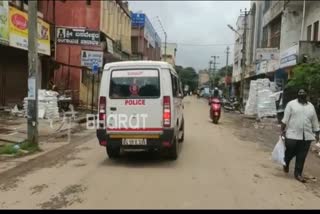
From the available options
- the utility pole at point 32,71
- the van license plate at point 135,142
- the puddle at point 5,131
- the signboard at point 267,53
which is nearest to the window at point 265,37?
the signboard at point 267,53

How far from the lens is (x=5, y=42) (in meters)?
21.1

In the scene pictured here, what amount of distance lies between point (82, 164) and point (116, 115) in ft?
4.50

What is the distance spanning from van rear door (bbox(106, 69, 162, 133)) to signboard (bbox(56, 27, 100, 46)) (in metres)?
12.8

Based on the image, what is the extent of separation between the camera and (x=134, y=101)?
1171 centimetres

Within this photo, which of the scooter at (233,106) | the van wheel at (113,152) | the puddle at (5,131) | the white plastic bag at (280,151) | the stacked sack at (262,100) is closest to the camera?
the white plastic bag at (280,151)

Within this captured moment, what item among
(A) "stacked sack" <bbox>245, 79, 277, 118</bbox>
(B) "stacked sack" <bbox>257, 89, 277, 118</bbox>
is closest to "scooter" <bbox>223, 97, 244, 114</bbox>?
(A) "stacked sack" <bbox>245, 79, 277, 118</bbox>

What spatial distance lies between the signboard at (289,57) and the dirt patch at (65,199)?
21.3m

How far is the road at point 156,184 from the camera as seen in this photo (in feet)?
25.9

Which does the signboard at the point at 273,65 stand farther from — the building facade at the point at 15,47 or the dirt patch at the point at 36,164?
the dirt patch at the point at 36,164

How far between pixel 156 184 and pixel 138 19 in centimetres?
5317

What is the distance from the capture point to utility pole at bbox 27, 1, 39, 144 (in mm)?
13891

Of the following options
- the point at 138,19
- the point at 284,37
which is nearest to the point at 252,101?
the point at 284,37

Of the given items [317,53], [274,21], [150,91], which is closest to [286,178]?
[150,91]

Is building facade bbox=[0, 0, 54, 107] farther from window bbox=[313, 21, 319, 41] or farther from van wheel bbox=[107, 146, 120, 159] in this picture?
window bbox=[313, 21, 319, 41]
